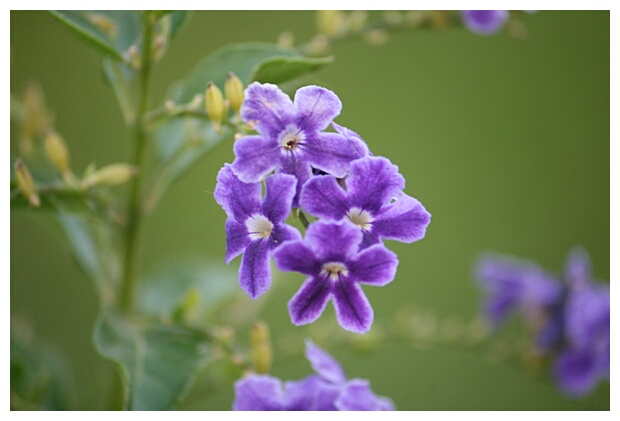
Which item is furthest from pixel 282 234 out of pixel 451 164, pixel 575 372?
pixel 451 164

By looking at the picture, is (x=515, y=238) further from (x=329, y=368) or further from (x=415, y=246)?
(x=329, y=368)

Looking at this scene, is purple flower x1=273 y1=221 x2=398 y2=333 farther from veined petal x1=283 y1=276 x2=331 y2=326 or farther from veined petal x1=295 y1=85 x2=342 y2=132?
veined petal x1=295 y1=85 x2=342 y2=132

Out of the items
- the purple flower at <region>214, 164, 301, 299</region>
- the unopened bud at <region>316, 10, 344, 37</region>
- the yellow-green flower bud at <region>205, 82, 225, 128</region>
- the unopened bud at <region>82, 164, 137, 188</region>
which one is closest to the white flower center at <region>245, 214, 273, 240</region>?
the purple flower at <region>214, 164, 301, 299</region>

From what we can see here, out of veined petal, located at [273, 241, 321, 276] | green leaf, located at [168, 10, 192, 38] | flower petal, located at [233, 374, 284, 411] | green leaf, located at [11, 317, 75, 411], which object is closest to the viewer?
veined petal, located at [273, 241, 321, 276]

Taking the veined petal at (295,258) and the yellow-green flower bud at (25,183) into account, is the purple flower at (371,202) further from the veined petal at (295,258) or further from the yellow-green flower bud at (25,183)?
the yellow-green flower bud at (25,183)

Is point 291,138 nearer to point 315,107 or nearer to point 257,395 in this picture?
point 315,107

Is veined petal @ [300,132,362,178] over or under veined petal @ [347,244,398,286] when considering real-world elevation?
over
